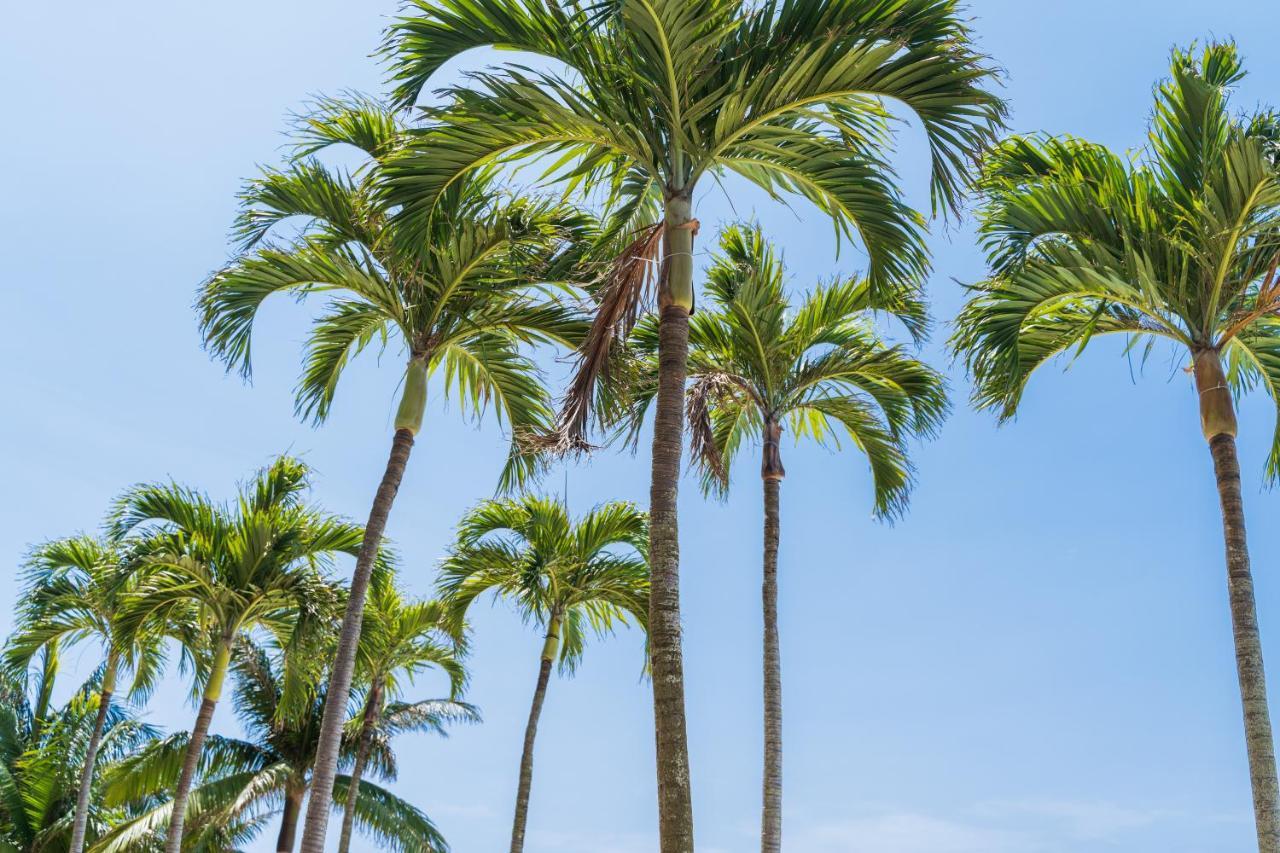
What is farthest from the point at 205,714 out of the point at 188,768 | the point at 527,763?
the point at 527,763

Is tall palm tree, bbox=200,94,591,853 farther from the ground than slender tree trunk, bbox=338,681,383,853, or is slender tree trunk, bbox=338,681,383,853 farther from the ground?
tall palm tree, bbox=200,94,591,853

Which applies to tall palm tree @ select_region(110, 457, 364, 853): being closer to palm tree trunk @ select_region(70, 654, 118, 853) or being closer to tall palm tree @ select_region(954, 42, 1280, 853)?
palm tree trunk @ select_region(70, 654, 118, 853)

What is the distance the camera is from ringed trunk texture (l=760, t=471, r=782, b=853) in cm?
1066

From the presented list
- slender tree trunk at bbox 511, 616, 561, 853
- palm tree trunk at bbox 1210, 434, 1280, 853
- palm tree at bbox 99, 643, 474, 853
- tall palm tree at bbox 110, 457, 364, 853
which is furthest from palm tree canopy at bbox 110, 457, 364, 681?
palm tree trunk at bbox 1210, 434, 1280, 853

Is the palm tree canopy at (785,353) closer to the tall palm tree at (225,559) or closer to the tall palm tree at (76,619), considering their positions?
the tall palm tree at (225,559)

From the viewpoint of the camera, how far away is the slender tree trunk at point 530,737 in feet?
47.2

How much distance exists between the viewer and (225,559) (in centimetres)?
1377

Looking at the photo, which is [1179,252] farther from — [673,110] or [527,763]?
Answer: [527,763]

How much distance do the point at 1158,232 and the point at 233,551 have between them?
34.5 ft

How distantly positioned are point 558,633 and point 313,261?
6.94 metres

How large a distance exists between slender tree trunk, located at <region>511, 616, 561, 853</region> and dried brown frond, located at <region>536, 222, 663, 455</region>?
8453 millimetres

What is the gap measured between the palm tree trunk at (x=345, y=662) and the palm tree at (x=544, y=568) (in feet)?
12.7

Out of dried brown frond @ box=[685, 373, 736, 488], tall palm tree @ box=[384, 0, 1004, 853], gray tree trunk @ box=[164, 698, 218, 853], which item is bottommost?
gray tree trunk @ box=[164, 698, 218, 853]

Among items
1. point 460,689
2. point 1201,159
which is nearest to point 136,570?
point 460,689
